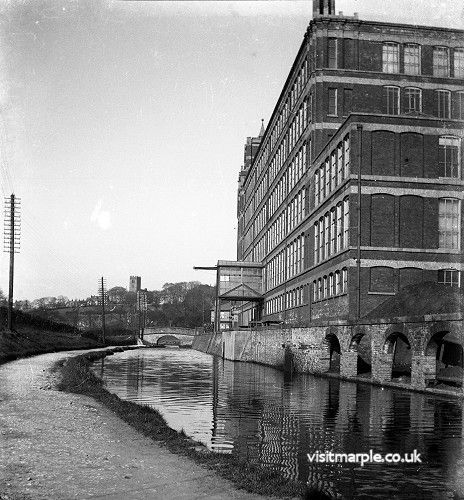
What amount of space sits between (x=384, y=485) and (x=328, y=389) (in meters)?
17.5

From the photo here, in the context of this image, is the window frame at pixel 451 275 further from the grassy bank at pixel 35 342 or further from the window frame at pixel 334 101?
the grassy bank at pixel 35 342

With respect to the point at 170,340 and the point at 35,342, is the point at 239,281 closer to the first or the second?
the point at 35,342

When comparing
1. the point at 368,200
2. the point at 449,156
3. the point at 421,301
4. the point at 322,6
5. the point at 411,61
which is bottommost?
the point at 421,301

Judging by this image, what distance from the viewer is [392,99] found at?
4991 cm

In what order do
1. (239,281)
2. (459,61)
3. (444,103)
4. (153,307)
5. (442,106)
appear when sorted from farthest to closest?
(153,307)
(239,281)
(459,61)
(444,103)
(442,106)

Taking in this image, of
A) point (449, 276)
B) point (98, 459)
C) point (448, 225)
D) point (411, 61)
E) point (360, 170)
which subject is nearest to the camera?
point (98, 459)

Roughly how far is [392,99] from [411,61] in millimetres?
3319

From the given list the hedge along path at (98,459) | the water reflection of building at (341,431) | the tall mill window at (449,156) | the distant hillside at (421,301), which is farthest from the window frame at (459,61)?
the hedge along path at (98,459)

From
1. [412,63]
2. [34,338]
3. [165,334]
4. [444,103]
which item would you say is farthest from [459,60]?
[165,334]

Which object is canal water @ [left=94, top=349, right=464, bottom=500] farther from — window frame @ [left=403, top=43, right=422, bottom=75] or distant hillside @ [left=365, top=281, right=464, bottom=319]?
window frame @ [left=403, top=43, right=422, bottom=75]

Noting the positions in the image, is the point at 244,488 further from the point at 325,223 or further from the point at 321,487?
the point at 325,223

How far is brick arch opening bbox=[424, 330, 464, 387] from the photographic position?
23953 millimetres

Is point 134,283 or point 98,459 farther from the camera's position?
point 134,283

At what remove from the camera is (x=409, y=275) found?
39969 millimetres
